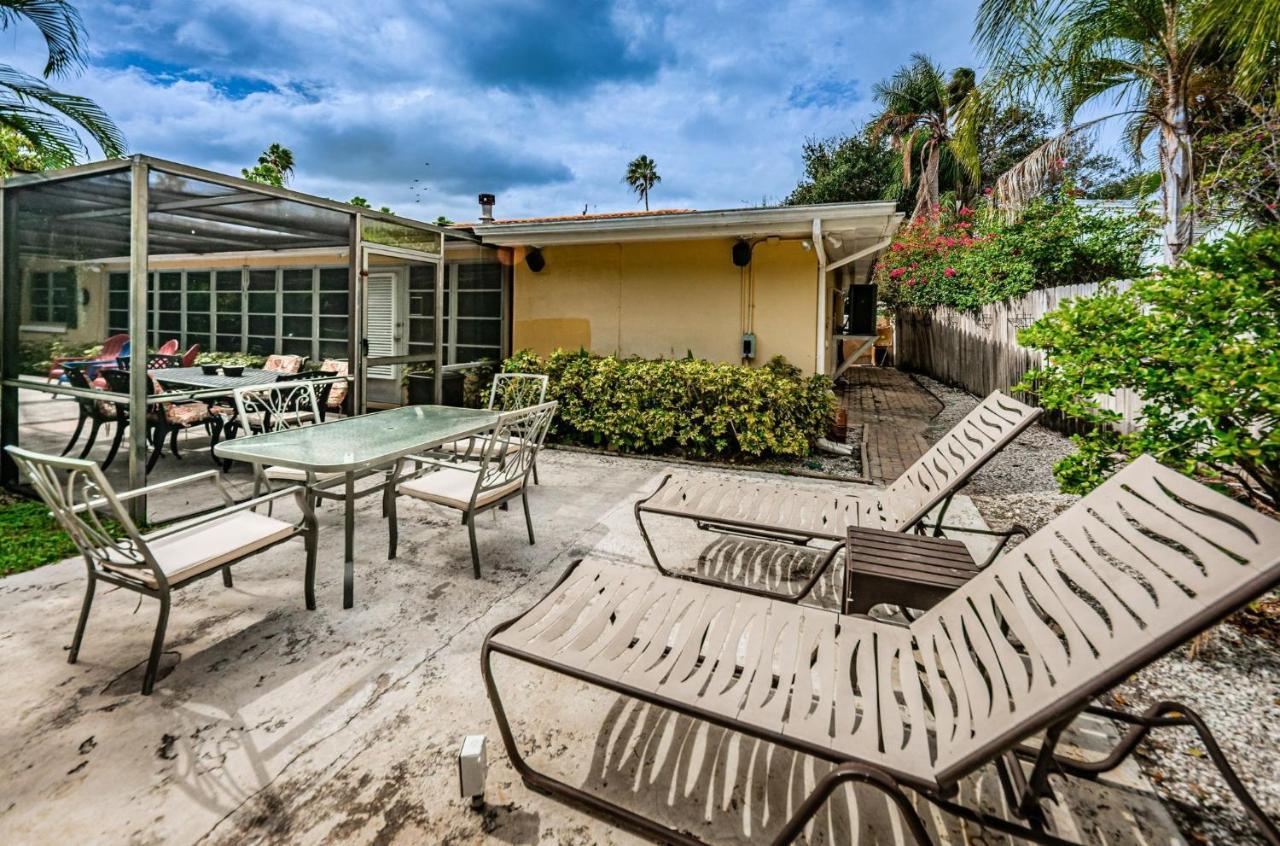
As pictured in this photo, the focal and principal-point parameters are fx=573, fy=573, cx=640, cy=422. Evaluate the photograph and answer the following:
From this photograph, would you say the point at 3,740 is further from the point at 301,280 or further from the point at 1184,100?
the point at 1184,100

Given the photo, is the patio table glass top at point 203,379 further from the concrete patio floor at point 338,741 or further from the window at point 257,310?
the concrete patio floor at point 338,741

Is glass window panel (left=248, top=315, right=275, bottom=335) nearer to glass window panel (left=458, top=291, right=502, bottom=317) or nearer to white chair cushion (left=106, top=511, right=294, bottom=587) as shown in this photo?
glass window panel (left=458, top=291, right=502, bottom=317)

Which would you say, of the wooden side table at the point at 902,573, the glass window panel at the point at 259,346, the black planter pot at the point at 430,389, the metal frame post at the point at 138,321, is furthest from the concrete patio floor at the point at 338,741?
the glass window panel at the point at 259,346

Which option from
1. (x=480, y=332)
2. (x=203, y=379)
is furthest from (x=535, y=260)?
(x=203, y=379)

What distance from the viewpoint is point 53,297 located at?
4.77m

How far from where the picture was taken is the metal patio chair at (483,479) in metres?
3.45

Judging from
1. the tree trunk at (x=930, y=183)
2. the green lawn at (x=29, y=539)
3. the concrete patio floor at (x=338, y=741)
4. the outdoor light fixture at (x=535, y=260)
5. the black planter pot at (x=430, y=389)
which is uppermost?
the tree trunk at (x=930, y=183)

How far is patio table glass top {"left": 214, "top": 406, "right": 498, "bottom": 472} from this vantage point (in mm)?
3135

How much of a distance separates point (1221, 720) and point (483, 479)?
3.62m

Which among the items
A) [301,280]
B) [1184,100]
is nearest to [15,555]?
[301,280]

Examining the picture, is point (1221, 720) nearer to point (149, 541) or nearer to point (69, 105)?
point (149, 541)

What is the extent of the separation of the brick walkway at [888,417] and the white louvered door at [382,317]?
6.66m

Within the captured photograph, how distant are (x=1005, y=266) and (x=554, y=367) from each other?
30.5 feet

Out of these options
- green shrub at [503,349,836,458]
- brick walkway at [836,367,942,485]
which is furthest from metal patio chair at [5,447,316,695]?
brick walkway at [836,367,942,485]
